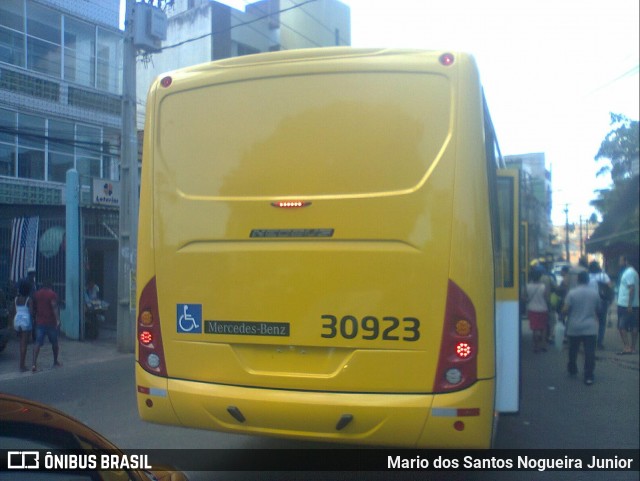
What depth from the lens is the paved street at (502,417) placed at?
595cm

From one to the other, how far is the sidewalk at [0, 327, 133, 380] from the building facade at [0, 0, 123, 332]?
146 centimetres

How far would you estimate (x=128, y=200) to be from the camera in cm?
1196

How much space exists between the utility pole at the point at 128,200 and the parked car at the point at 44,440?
9.68 metres

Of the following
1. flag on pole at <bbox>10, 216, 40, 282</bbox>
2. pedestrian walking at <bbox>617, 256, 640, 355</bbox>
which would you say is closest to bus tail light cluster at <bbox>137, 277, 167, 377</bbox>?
flag on pole at <bbox>10, 216, 40, 282</bbox>

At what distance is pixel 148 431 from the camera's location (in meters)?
6.46

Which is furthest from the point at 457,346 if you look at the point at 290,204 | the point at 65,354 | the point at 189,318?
the point at 65,354

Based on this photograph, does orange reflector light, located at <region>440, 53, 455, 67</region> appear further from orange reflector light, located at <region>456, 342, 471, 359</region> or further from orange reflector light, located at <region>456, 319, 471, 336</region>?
orange reflector light, located at <region>456, 342, 471, 359</region>

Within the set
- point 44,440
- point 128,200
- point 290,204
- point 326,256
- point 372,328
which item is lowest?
point 44,440

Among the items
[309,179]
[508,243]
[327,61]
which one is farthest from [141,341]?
[508,243]

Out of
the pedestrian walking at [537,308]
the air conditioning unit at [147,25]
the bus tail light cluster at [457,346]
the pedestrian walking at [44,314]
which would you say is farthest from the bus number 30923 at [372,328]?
the air conditioning unit at [147,25]

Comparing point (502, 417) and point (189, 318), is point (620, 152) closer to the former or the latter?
point (502, 417)

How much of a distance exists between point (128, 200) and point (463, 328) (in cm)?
944

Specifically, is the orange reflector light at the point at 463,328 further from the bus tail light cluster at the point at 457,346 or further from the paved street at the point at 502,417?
the paved street at the point at 502,417

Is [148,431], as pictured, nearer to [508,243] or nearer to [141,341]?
[141,341]
